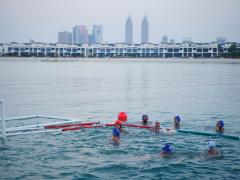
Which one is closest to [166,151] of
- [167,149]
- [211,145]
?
[167,149]

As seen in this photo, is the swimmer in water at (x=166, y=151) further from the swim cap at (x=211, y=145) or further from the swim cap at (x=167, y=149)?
the swim cap at (x=211, y=145)

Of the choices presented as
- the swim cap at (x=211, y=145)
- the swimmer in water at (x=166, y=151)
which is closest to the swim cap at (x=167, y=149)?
the swimmer in water at (x=166, y=151)

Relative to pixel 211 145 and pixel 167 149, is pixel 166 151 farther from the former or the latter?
pixel 211 145

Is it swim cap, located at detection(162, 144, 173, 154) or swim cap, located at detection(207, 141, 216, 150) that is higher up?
swim cap, located at detection(207, 141, 216, 150)

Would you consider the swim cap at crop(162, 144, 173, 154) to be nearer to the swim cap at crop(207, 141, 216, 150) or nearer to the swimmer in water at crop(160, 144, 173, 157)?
the swimmer in water at crop(160, 144, 173, 157)

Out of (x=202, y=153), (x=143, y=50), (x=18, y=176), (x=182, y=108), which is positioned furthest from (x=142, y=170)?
(x=143, y=50)

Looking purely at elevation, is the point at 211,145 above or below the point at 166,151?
above

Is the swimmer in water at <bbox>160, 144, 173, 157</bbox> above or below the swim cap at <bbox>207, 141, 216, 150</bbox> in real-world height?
below

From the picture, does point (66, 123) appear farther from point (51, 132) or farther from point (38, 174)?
point (38, 174)

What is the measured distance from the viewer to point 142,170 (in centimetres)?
1234

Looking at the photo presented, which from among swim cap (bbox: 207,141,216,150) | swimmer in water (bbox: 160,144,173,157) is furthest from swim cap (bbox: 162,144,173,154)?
swim cap (bbox: 207,141,216,150)

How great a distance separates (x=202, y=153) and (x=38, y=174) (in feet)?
21.9

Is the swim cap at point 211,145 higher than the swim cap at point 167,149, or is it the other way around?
the swim cap at point 211,145

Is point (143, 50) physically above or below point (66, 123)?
above
